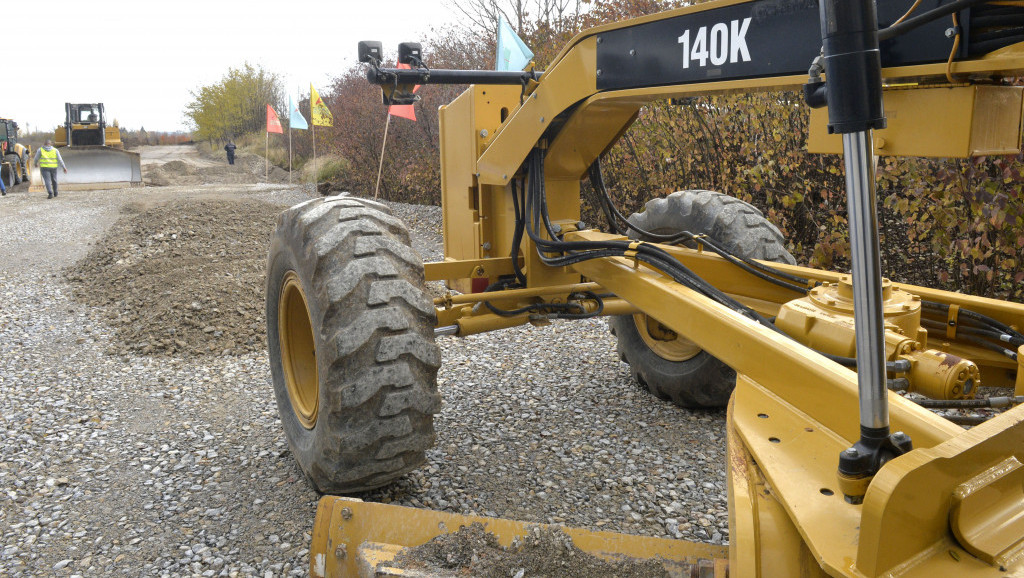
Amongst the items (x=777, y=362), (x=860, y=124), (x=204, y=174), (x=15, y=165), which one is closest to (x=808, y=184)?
(x=777, y=362)

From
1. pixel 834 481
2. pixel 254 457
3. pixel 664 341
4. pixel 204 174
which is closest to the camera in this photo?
pixel 834 481

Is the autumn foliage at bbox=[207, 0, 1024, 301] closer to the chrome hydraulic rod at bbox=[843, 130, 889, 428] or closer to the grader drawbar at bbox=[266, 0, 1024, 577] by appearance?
the grader drawbar at bbox=[266, 0, 1024, 577]

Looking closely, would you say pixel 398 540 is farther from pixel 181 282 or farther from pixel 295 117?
pixel 295 117

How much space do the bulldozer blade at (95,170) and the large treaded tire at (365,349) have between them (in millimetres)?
22363

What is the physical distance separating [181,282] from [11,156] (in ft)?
70.5

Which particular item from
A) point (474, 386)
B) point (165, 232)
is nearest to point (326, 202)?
point (474, 386)

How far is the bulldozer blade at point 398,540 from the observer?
224 cm

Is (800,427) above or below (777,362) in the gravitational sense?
below

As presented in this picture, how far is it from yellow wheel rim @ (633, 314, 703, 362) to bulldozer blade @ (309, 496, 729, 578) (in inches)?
82.3

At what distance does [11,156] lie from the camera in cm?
2431

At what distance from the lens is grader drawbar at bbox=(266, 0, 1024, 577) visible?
1481 mm

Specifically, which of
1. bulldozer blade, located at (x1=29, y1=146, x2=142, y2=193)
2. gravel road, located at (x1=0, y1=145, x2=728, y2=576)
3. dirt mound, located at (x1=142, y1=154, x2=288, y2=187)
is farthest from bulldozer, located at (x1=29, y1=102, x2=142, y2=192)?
gravel road, located at (x1=0, y1=145, x2=728, y2=576)

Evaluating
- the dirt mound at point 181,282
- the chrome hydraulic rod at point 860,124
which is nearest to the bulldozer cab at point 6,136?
the dirt mound at point 181,282

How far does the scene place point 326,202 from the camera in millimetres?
3434
